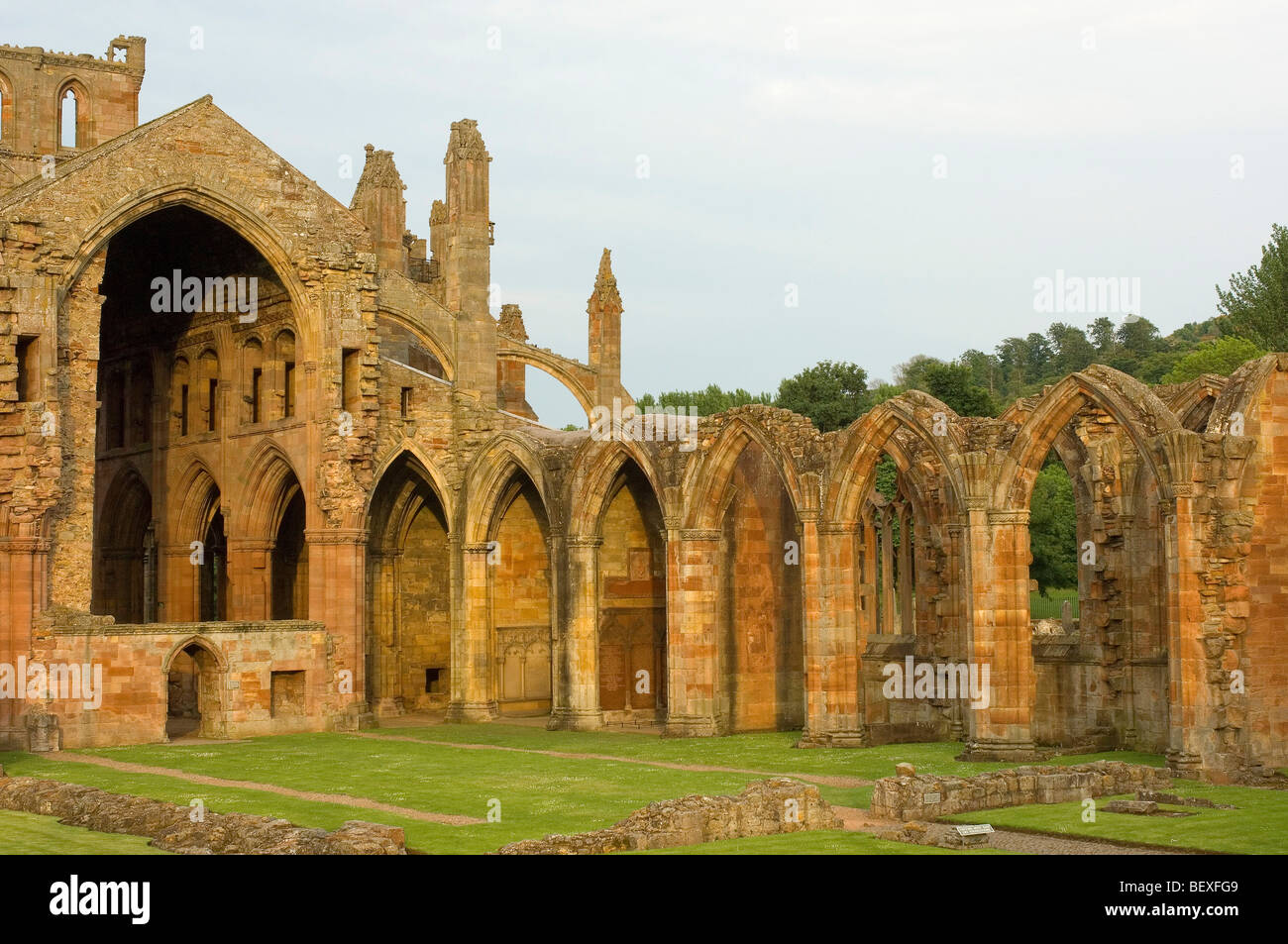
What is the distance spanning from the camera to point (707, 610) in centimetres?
3103

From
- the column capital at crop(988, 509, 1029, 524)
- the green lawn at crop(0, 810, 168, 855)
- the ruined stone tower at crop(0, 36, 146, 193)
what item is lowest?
the green lawn at crop(0, 810, 168, 855)

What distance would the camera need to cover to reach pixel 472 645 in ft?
118

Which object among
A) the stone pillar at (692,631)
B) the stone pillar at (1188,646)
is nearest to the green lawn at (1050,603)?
the stone pillar at (692,631)

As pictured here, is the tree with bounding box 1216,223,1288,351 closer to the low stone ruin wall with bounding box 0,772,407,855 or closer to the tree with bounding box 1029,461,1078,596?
the tree with bounding box 1029,461,1078,596

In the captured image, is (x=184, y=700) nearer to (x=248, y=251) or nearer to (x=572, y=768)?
(x=248, y=251)

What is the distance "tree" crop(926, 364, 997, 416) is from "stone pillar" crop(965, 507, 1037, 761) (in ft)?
112

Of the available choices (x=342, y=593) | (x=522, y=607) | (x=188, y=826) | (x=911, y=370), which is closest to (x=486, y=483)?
(x=522, y=607)

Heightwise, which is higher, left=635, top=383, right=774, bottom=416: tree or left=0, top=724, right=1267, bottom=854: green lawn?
left=635, top=383, right=774, bottom=416: tree

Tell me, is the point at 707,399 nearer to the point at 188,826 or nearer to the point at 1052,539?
the point at 1052,539

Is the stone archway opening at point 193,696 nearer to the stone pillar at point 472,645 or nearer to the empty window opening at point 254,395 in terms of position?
the stone pillar at point 472,645

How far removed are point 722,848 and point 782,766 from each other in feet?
29.7

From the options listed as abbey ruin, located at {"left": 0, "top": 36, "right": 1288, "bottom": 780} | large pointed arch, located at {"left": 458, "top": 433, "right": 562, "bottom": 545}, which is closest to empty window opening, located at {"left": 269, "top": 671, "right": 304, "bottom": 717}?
abbey ruin, located at {"left": 0, "top": 36, "right": 1288, "bottom": 780}

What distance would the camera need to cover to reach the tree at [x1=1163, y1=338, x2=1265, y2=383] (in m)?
59.0
